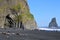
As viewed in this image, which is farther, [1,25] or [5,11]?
[5,11]

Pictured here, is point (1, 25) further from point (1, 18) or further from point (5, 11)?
point (5, 11)

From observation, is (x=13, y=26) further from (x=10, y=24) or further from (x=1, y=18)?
(x=1, y=18)

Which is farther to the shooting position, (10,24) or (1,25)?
(10,24)

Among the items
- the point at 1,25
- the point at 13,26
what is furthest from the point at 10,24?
the point at 1,25

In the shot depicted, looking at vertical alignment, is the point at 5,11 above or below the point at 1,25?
above

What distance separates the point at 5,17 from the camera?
19588 cm

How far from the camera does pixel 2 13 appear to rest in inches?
7662

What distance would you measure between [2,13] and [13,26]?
15.9 meters

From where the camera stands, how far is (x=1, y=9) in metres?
197

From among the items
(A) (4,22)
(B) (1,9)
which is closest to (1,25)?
(A) (4,22)

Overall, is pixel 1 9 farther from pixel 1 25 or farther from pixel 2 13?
pixel 1 25

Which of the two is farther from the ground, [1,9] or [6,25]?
[1,9]

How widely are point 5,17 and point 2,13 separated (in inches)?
180

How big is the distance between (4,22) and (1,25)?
7074mm
